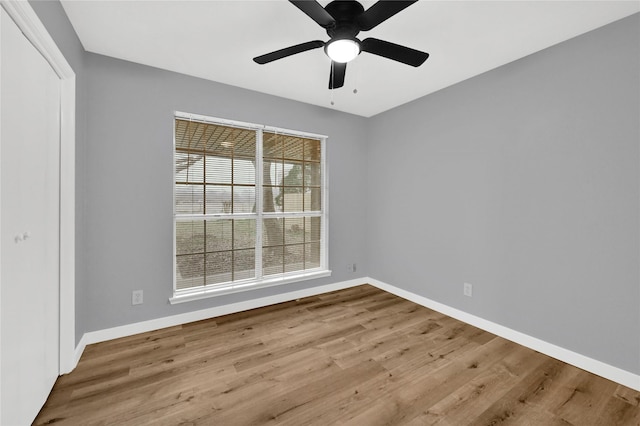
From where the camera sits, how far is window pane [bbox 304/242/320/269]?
365 cm

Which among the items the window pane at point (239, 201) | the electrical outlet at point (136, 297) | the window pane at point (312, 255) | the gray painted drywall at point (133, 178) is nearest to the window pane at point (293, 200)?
the window pane at point (239, 201)

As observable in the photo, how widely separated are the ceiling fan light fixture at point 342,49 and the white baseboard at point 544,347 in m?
2.70

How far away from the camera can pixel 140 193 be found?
2.52 meters

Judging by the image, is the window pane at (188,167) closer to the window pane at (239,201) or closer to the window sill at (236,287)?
the window pane at (239,201)

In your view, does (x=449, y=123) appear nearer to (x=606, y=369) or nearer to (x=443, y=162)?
(x=443, y=162)

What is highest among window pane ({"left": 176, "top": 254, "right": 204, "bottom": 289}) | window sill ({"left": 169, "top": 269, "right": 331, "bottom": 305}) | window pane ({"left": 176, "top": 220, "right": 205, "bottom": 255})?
window pane ({"left": 176, "top": 220, "right": 205, "bottom": 255})

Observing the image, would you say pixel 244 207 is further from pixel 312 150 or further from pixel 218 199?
pixel 312 150

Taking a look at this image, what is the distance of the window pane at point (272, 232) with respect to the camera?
3.29 meters

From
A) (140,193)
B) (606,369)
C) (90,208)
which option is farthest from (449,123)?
(90,208)

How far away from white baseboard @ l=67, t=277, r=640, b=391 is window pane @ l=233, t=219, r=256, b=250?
0.65 meters

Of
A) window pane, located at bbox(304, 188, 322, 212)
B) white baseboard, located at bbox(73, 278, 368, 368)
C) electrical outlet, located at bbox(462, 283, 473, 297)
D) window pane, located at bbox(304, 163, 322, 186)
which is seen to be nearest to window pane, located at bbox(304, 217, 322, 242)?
window pane, located at bbox(304, 188, 322, 212)

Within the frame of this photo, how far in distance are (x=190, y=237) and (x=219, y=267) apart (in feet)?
1.49

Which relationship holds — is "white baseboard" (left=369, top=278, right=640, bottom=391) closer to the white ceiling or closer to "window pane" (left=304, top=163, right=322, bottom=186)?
"window pane" (left=304, top=163, right=322, bottom=186)

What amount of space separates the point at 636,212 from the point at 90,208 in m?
4.14
